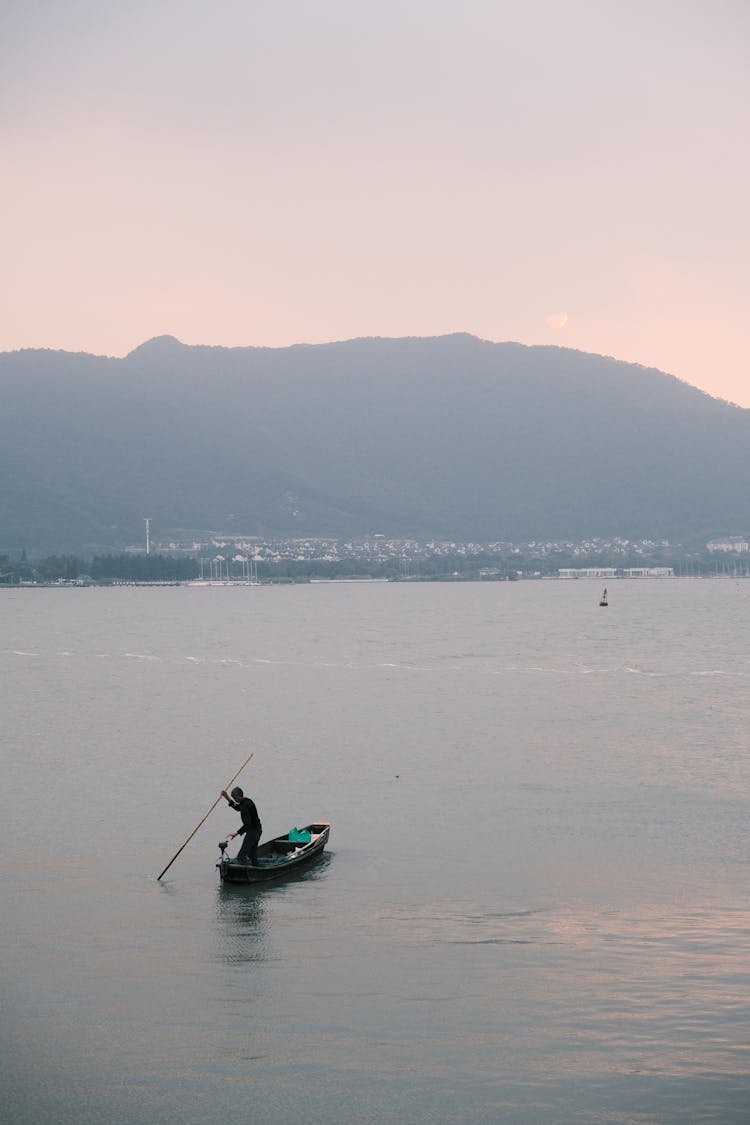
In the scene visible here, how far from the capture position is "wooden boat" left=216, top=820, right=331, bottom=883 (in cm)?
3005

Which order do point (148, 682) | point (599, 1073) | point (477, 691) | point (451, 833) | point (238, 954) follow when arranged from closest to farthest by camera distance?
point (599, 1073) < point (238, 954) < point (451, 833) < point (477, 691) < point (148, 682)

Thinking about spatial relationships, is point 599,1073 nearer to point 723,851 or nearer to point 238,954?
point 238,954

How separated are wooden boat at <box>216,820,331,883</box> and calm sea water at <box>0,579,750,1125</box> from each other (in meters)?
0.40

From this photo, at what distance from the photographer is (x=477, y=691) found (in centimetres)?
8194

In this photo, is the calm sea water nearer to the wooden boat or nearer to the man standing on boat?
the wooden boat

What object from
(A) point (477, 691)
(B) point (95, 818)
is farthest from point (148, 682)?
(B) point (95, 818)

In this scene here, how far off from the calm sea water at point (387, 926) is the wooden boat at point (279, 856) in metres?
0.40

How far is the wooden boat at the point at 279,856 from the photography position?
98.6 ft

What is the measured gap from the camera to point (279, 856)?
31719mm

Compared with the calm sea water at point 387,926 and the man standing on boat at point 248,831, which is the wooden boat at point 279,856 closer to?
the man standing on boat at point 248,831

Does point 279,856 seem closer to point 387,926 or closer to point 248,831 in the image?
point 248,831

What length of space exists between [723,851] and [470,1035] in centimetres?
1519

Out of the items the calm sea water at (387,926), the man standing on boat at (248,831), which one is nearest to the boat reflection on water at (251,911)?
the calm sea water at (387,926)

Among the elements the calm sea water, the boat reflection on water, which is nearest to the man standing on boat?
the boat reflection on water
